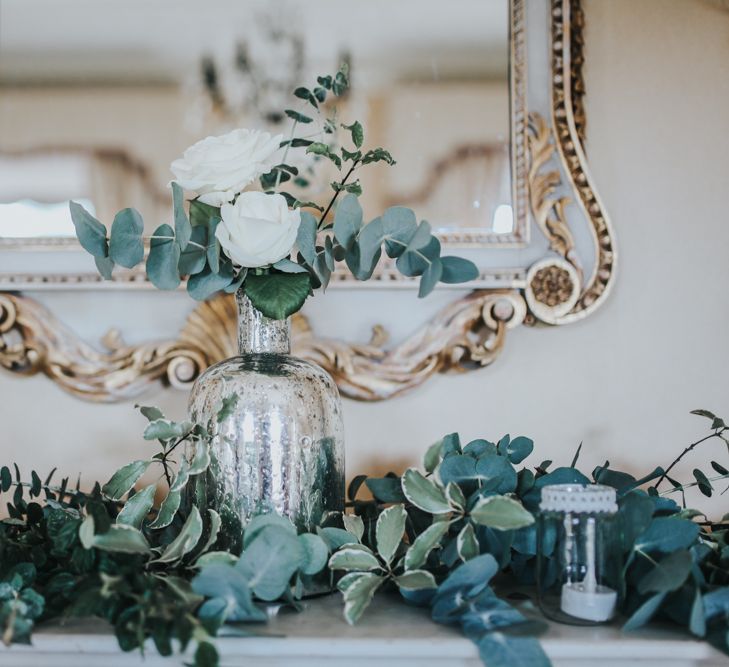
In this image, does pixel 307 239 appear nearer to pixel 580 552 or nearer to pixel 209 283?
pixel 209 283

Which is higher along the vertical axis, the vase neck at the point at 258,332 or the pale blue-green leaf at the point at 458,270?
the pale blue-green leaf at the point at 458,270

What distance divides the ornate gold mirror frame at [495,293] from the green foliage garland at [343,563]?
0.78 feet

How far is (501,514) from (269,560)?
184 millimetres

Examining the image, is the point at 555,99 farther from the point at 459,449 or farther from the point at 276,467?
the point at 276,467

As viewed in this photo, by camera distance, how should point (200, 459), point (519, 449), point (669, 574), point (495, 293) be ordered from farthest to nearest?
point (495, 293) < point (519, 449) < point (200, 459) < point (669, 574)

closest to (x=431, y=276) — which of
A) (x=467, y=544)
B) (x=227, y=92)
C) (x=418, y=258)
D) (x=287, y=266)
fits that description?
(x=418, y=258)

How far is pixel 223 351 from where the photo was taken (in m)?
0.92

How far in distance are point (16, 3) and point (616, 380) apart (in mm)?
926

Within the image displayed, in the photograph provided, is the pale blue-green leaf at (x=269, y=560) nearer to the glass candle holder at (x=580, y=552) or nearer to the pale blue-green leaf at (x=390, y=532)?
the pale blue-green leaf at (x=390, y=532)

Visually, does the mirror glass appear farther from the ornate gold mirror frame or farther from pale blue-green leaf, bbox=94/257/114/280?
pale blue-green leaf, bbox=94/257/114/280

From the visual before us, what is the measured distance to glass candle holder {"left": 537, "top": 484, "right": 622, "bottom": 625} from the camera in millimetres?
558

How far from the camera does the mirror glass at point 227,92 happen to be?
0.92 metres

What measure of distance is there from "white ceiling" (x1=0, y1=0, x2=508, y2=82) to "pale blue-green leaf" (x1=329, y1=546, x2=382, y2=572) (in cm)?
61

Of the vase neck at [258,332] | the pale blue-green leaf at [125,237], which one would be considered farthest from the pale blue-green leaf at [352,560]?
the pale blue-green leaf at [125,237]
